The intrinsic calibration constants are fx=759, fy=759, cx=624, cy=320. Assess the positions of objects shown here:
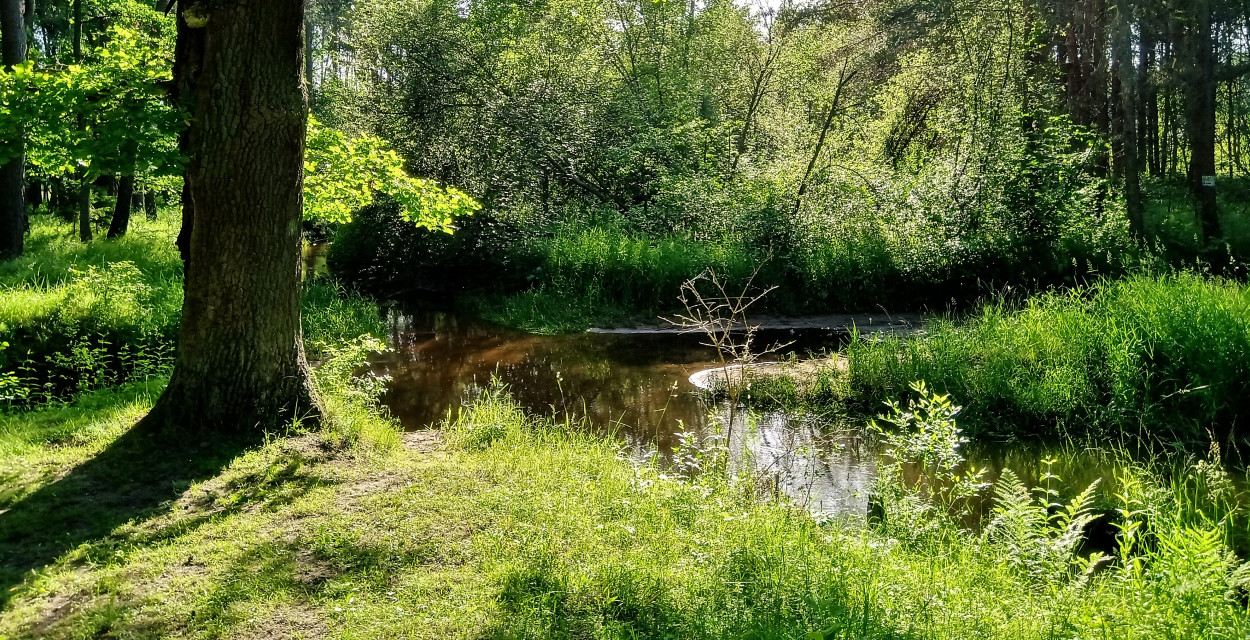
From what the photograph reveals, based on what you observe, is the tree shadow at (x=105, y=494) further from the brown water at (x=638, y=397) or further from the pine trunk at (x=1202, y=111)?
the pine trunk at (x=1202, y=111)

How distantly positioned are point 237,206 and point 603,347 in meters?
7.07

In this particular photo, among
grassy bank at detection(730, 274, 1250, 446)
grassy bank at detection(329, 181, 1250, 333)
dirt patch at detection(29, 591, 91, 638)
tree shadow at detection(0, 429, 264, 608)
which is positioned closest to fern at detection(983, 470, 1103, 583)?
grassy bank at detection(730, 274, 1250, 446)

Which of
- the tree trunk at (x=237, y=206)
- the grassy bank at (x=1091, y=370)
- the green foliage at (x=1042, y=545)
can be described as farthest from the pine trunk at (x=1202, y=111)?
the tree trunk at (x=237, y=206)

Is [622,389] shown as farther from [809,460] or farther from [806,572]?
[806,572]

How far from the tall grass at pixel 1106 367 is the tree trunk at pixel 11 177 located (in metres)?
12.1

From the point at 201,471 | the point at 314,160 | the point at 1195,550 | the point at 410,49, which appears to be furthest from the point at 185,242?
the point at 410,49

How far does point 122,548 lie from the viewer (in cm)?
398

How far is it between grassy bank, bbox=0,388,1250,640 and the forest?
0.03 metres

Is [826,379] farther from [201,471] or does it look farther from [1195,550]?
[201,471]

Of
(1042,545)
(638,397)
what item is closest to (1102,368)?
(1042,545)

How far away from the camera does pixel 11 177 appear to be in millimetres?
11086

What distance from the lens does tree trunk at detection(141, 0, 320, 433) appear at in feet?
16.6

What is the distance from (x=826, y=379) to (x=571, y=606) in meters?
Answer: 5.91

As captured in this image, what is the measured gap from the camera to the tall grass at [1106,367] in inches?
273
